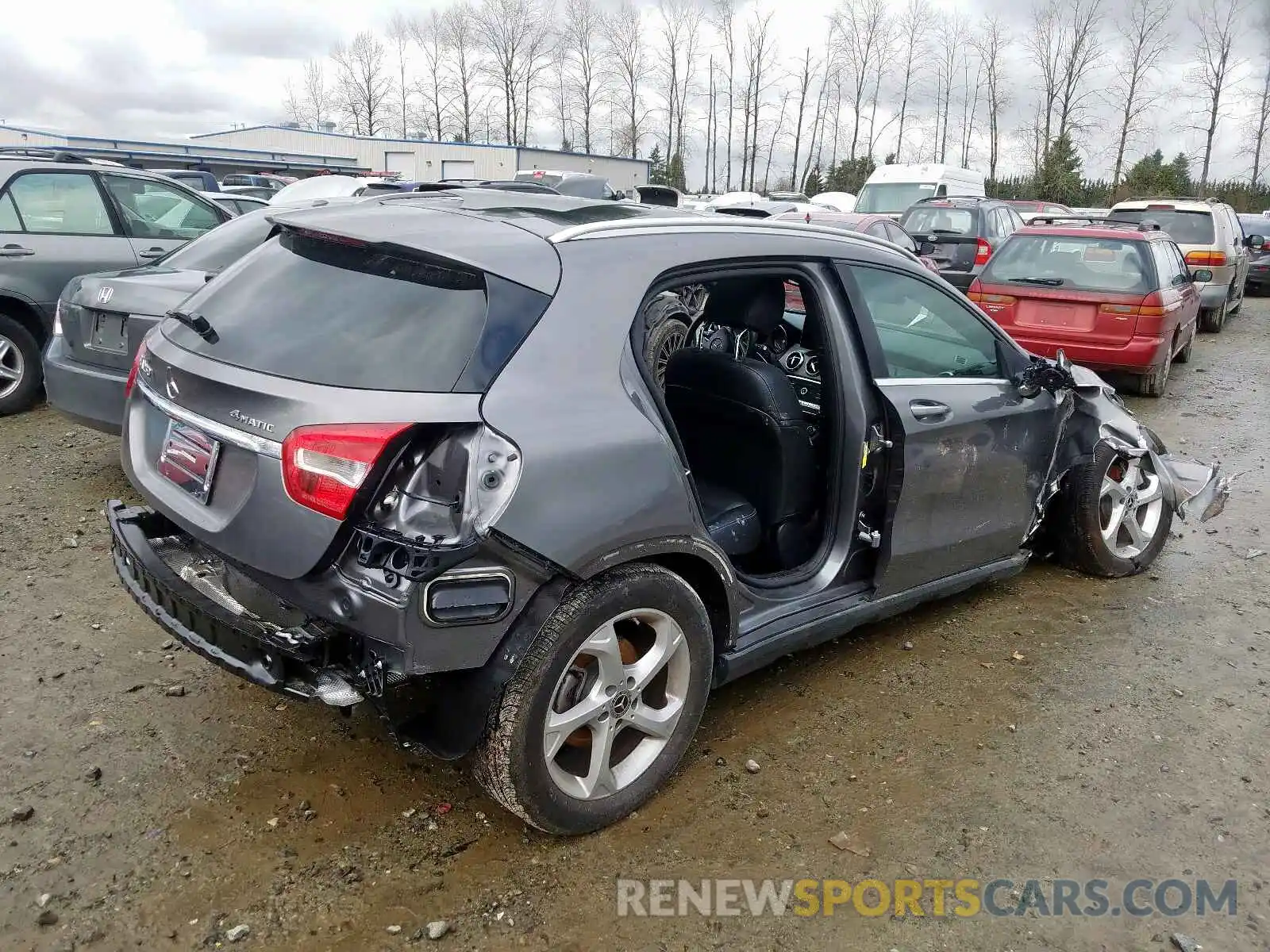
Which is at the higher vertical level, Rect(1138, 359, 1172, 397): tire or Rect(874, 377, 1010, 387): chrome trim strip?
Rect(874, 377, 1010, 387): chrome trim strip

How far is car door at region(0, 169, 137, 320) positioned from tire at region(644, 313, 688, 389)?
578cm

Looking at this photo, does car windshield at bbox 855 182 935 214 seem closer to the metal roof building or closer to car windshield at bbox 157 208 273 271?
car windshield at bbox 157 208 273 271

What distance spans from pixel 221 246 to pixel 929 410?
4533 millimetres

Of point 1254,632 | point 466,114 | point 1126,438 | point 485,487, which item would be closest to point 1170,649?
point 1254,632

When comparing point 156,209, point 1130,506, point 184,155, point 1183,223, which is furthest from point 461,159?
point 1130,506

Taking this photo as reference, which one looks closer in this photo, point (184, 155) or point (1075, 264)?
point (1075, 264)

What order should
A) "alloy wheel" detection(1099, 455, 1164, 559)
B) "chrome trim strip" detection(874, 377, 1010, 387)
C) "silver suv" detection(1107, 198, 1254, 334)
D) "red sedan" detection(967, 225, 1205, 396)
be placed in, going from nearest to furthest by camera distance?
1. "chrome trim strip" detection(874, 377, 1010, 387)
2. "alloy wheel" detection(1099, 455, 1164, 559)
3. "red sedan" detection(967, 225, 1205, 396)
4. "silver suv" detection(1107, 198, 1254, 334)

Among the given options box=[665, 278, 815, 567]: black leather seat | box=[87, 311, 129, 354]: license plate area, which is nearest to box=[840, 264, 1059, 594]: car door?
box=[665, 278, 815, 567]: black leather seat

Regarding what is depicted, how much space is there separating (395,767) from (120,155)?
42203mm

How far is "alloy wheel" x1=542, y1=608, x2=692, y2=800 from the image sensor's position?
256 centimetres

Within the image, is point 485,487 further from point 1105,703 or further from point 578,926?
point 1105,703

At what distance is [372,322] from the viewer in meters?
2.46

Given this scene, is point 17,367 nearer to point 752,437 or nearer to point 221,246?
point 221,246

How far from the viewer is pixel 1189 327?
10.2m
